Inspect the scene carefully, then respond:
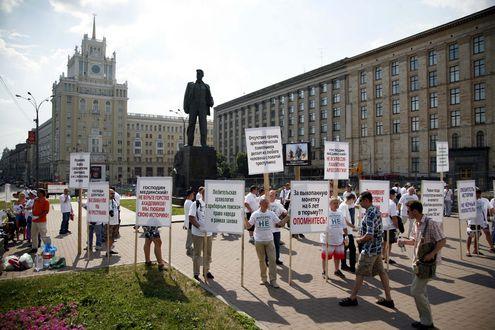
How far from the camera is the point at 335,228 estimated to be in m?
9.26

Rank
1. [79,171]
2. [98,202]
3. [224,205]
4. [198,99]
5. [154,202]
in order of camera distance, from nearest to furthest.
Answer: [224,205] < [154,202] < [98,202] < [79,171] < [198,99]

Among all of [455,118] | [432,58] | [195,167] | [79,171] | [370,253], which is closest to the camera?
[370,253]

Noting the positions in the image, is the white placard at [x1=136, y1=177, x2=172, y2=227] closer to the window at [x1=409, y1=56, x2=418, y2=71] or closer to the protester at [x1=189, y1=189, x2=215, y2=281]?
the protester at [x1=189, y1=189, x2=215, y2=281]

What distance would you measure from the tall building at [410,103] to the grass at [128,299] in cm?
4197

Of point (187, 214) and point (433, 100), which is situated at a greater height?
point (433, 100)

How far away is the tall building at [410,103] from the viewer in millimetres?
45938

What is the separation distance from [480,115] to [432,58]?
37.3ft

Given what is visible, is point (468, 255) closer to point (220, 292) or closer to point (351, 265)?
point (351, 265)

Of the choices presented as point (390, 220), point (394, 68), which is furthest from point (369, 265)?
point (394, 68)

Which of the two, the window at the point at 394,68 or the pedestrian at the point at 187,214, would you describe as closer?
the pedestrian at the point at 187,214

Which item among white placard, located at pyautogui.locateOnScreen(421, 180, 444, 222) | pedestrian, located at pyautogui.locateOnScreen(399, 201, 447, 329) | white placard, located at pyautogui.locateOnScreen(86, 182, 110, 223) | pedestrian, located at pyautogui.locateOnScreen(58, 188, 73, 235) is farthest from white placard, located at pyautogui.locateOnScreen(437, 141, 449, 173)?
pedestrian, located at pyautogui.locateOnScreen(58, 188, 73, 235)

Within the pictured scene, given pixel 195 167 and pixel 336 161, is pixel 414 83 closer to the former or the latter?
pixel 195 167

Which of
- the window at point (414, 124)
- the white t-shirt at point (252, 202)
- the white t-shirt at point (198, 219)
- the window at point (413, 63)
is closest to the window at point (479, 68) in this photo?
the window at point (413, 63)

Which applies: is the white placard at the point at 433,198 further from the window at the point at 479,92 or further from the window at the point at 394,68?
the window at the point at 394,68
